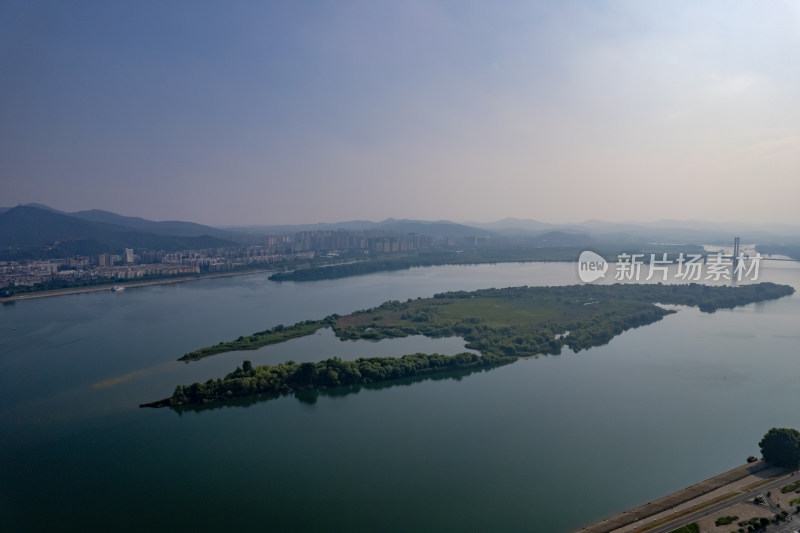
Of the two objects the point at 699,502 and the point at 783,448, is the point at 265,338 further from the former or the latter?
the point at 783,448

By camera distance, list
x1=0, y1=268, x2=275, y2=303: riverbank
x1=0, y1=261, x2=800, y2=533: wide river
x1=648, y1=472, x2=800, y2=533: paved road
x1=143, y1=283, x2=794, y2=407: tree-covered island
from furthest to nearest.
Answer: x1=0, y1=268, x2=275, y2=303: riverbank
x1=143, y1=283, x2=794, y2=407: tree-covered island
x1=0, y1=261, x2=800, y2=533: wide river
x1=648, y1=472, x2=800, y2=533: paved road

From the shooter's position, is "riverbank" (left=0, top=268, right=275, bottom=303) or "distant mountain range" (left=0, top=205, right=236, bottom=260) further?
"distant mountain range" (left=0, top=205, right=236, bottom=260)

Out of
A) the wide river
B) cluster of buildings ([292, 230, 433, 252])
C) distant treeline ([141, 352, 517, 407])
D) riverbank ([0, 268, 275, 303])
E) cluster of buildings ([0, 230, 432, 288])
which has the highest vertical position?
cluster of buildings ([292, 230, 433, 252])

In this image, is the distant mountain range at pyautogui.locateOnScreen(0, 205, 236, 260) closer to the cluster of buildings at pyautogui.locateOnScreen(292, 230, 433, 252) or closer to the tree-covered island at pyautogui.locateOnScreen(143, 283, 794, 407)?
the cluster of buildings at pyautogui.locateOnScreen(292, 230, 433, 252)

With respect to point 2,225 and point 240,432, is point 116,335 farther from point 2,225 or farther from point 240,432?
point 2,225

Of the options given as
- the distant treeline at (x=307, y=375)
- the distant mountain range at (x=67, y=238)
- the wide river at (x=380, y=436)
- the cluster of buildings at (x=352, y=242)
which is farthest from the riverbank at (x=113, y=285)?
the distant treeline at (x=307, y=375)

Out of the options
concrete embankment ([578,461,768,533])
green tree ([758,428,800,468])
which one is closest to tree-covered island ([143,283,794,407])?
concrete embankment ([578,461,768,533])

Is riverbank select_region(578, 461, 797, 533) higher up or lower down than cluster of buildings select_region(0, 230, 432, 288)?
lower down
